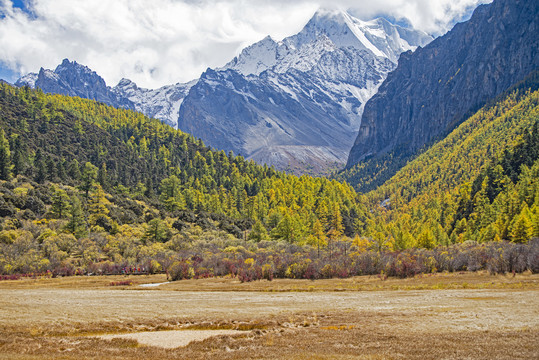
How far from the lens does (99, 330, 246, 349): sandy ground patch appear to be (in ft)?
86.9

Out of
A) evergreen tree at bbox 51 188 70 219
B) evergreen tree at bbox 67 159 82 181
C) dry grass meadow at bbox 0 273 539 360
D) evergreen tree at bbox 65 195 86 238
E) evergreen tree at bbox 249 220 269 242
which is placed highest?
evergreen tree at bbox 67 159 82 181

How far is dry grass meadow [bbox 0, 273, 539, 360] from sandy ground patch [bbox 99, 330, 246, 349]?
0.19 metres

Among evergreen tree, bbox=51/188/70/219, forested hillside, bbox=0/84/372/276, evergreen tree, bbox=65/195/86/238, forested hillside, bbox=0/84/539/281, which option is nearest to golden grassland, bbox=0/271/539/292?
forested hillside, bbox=0/84/539/281

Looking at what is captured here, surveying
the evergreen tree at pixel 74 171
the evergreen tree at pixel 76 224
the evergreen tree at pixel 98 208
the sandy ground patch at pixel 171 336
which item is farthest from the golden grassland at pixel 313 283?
the evergreen tree at pixel 74 171

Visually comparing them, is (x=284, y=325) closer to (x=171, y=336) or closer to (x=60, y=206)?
(x=171, y=336)

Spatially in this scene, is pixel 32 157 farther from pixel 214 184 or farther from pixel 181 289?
pixel 181 289

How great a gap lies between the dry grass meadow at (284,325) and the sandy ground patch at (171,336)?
189mm

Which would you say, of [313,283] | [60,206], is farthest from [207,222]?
[313,283]

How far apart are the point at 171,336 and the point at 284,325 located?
8202mm

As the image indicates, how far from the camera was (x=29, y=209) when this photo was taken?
350ft

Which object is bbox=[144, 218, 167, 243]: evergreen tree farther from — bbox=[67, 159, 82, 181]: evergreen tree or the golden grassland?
bbox=[67, 159, 82, 181]: evergreen tree

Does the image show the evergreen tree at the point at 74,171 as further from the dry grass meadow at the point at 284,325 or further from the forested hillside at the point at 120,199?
the dry grass meadow at the point at 284,325

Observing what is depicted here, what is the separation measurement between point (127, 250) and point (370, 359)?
3258 inches

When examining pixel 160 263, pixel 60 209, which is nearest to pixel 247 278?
pixel 160 263
